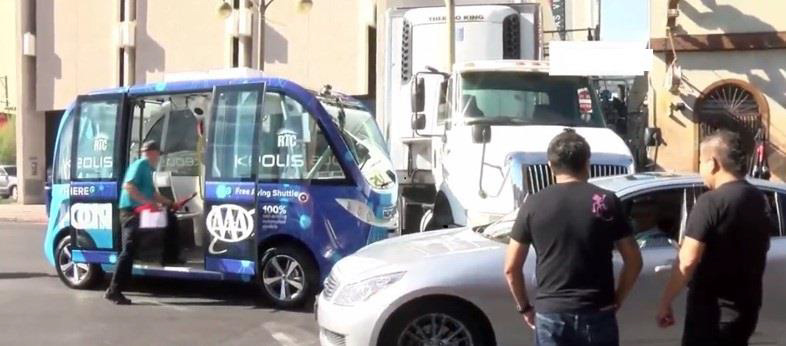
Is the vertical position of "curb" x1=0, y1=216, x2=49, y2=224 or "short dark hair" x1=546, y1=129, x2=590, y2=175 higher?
"short dark hair" x1=546, y1=129, x2=590, y2=175

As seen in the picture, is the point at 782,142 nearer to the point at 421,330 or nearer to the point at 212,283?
the point at 212,283

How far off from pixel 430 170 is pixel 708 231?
8471mm

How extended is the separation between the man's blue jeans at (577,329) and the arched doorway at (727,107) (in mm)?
15482

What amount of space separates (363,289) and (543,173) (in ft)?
13.6

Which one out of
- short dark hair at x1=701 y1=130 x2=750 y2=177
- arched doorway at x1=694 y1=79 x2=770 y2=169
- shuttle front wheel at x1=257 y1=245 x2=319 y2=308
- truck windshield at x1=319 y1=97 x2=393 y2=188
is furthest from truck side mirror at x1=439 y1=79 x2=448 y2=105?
arched doorway at x1=694 y1=79 x2=770 y2=169

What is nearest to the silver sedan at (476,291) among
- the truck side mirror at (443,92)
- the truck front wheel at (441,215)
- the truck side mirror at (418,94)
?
the truck front wheel at (441,215)

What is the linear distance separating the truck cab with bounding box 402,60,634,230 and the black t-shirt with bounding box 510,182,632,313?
5.98m

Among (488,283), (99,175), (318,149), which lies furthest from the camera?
(99,175)

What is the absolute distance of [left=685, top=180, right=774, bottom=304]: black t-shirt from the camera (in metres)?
4.83

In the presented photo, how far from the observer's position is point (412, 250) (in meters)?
7.18

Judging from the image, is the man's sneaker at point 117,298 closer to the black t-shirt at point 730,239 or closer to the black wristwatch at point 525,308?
the black wristwatch at point 525,308

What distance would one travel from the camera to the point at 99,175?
11016 mm

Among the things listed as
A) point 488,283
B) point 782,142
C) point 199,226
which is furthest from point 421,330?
point 782,142

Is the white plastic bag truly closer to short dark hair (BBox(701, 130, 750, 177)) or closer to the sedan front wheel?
the sedan front wheel
